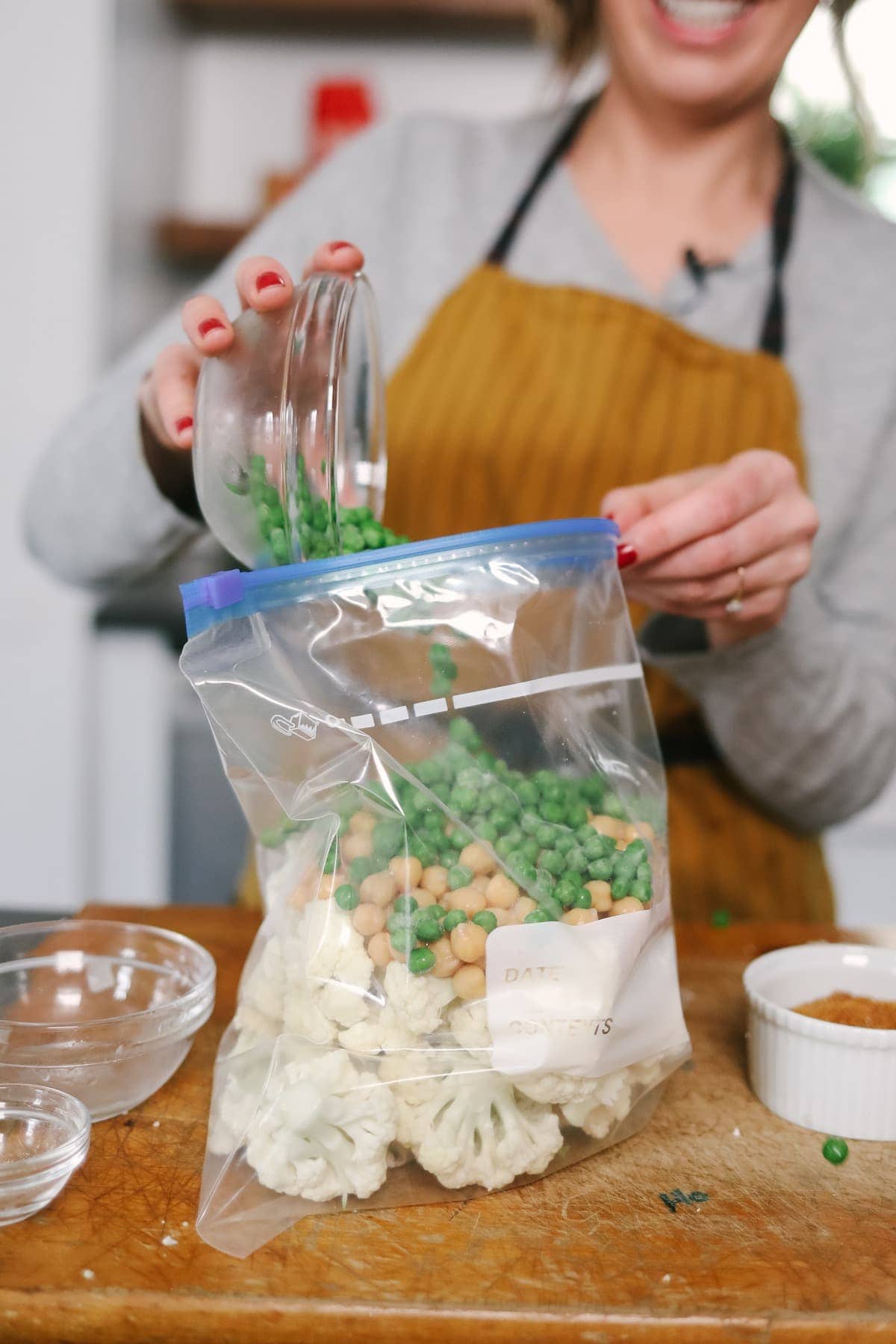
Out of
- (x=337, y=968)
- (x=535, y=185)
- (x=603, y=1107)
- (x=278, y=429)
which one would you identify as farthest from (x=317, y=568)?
(x=535, y=185)

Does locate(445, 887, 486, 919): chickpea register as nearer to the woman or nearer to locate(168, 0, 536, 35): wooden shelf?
the woman

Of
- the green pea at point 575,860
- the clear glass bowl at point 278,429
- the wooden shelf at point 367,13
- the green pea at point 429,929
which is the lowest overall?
the green pea at point 429,929

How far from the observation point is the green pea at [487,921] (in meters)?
0.60

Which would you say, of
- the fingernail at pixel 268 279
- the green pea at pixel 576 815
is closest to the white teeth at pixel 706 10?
the fingernail at pixel 268 279

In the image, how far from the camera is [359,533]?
2.25ft

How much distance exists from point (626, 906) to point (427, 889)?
107mm

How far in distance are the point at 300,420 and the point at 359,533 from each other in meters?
0.07

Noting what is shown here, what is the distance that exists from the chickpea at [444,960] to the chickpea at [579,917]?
6 centimetres

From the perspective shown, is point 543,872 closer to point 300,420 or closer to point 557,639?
point 557,639

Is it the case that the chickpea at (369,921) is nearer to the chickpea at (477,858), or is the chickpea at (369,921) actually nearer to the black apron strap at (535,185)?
the chickpea at (477,858)

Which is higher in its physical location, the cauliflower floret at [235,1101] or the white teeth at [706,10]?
the white teeth at [706,10]

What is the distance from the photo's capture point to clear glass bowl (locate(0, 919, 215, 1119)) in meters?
0.65

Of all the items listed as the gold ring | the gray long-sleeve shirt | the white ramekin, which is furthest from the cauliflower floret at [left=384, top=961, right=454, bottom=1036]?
the gray long-sleeve shirt

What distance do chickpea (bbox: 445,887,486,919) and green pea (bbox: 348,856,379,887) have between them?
0.14 ft
